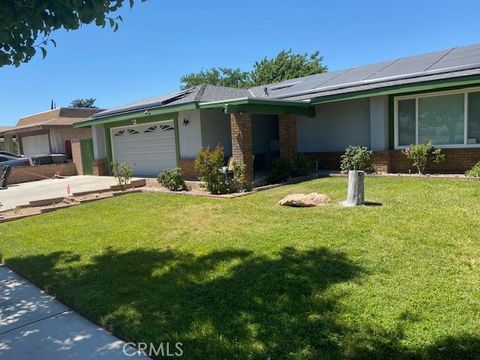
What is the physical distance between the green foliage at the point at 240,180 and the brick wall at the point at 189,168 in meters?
3.01

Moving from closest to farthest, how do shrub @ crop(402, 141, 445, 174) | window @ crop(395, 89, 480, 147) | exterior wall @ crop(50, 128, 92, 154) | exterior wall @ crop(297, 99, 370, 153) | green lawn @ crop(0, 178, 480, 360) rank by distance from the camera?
green lawn @ crop(0, 178, 480, 360) < window @ crop(395, 89, 480, 147) < shrub @ crop(402, 141, 445, 174) < exterior wall @ crop(297, 99, 370, 153) < exterior wall @ crop(50, 128, 92, 154)

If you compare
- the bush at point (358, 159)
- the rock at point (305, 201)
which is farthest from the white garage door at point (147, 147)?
the rock at point (305, 201)

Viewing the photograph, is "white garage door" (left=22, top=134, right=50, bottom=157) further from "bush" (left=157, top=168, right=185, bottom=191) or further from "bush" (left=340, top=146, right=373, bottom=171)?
"bush" (left=340, top=146, right=373, bottom=171)

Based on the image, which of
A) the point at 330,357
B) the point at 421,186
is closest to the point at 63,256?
the point at 330,357

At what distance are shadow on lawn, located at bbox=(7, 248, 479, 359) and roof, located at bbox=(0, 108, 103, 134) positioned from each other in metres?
21.8

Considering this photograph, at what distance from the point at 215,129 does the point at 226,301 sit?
10678 millimetres

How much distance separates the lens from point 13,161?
21047 millimetres

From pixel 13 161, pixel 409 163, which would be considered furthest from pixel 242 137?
pixel 13 161

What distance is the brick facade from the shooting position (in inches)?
468

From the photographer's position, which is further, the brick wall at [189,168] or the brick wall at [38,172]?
the brick wall at [38,172]

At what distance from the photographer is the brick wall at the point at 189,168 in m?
14.3

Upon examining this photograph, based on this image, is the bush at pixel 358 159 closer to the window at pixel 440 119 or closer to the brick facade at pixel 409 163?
the brick facade at pixel 409 163

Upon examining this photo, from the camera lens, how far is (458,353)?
3031 millimetres

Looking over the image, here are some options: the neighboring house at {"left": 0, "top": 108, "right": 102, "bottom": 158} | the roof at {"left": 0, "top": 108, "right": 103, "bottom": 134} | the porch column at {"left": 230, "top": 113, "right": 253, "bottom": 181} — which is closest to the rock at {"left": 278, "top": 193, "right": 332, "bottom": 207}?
the porch column at {"left": 230, "top": 113, "right": 253, "bottom": 181}
